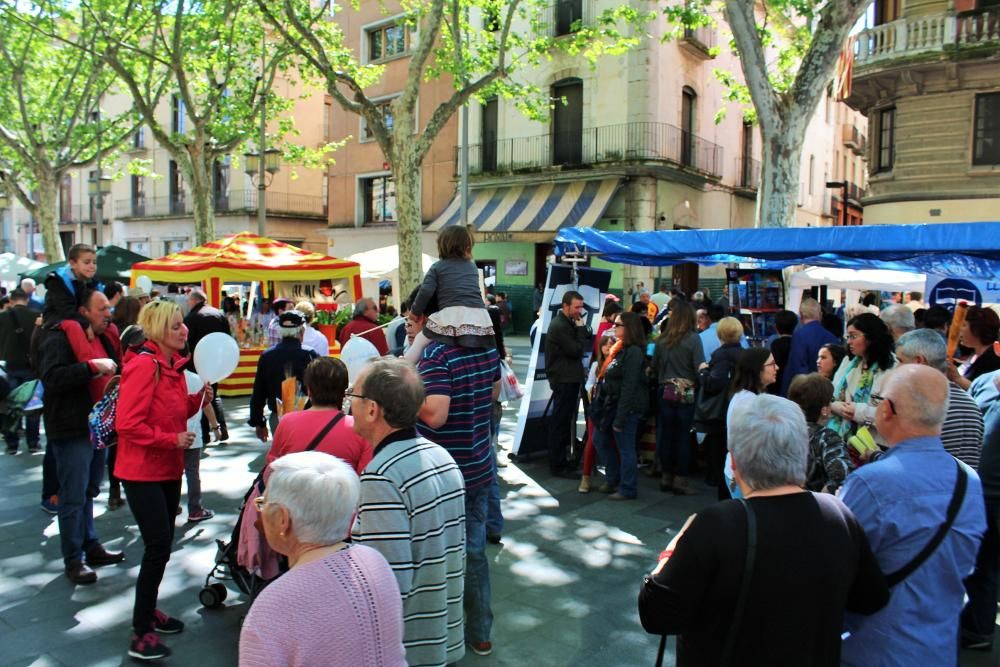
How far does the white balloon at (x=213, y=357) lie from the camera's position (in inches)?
176

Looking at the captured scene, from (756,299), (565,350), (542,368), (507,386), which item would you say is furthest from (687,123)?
(507,386)

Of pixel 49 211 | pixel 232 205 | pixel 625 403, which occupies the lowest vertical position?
pixel 625 403

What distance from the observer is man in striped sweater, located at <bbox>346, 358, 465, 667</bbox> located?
2.52m

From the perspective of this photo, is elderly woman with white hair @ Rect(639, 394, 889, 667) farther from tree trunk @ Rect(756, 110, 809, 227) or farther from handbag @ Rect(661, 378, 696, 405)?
tree trunk @ Rect(756, 110, 809, 227)

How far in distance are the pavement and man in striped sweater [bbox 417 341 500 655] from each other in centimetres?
31

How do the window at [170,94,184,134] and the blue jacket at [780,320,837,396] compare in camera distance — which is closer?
the blue jacket at [780,320,837,396]

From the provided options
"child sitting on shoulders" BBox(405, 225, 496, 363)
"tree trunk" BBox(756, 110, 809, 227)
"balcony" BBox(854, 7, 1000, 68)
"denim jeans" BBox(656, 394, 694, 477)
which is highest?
"balcony" BBox(854, 7, 1000, 68)

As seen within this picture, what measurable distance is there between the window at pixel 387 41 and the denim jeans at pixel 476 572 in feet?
78.7

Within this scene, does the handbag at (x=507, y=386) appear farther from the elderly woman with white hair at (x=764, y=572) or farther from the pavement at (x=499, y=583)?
the elderly woman with white hair at (x=764, y=572)

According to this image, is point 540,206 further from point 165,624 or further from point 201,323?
point 165,624

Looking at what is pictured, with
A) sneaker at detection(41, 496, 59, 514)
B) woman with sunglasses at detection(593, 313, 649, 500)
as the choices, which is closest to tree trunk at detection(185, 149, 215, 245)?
sneaker at detection(41, 496, 59, 514)

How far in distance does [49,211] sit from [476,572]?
929 inches

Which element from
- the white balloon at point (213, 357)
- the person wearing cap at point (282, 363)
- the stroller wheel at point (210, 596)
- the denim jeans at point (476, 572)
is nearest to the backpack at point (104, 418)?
the white balloon at point (213, 357)

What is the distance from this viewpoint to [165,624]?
12.9ft
